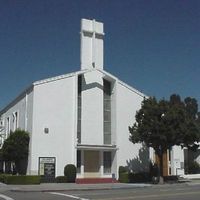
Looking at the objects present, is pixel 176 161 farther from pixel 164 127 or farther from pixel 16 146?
pixel 16 146

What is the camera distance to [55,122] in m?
40.7

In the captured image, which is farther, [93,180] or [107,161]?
[107,161]

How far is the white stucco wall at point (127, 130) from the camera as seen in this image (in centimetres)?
4381

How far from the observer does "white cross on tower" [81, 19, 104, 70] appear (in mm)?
44763

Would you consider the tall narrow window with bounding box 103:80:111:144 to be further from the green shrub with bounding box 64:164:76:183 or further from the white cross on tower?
the green shrub with bounding box 64:164:76:183

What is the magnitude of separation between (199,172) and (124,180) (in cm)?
1741

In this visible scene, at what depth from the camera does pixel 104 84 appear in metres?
45.2

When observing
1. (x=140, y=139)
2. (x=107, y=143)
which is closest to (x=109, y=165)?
(x=107, y=143)

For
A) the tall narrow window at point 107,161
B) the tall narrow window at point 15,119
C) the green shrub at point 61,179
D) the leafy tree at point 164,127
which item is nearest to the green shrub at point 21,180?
the green shrub at point 61,179

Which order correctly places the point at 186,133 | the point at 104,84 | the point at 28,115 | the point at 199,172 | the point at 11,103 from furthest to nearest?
1. the point at 199,172
2. the point at 11,103
3. the point at 104,84
4. the point at 28,115
5. the point at 186,133

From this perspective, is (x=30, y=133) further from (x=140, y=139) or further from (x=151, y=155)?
(x=151, y=155)

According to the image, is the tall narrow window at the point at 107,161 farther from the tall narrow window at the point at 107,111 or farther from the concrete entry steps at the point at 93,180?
the concrete entry steps at the point at 93,180

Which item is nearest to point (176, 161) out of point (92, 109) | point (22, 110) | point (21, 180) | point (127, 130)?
point (127, 130)

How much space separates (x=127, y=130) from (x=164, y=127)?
22.6 feet
